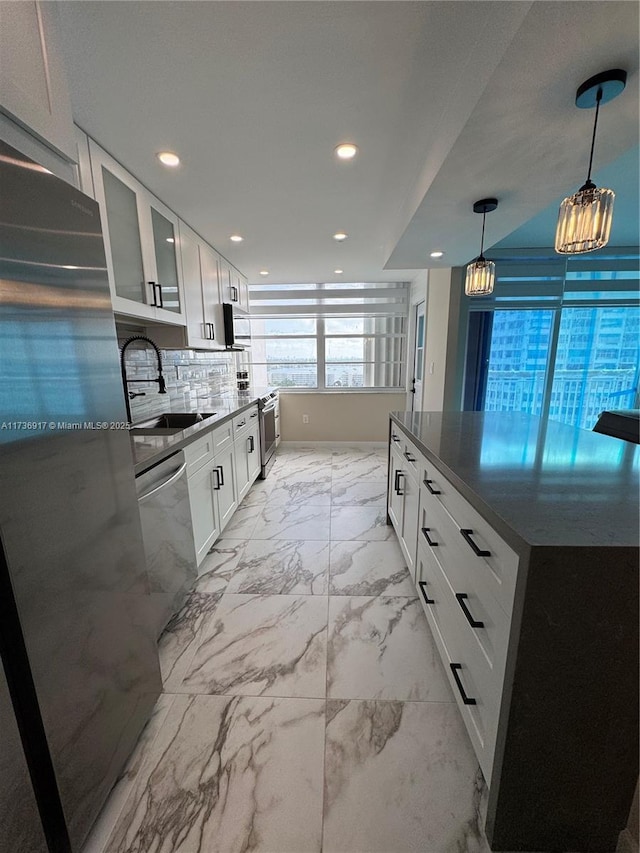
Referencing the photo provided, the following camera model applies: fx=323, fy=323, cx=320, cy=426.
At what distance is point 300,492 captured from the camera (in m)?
3.44

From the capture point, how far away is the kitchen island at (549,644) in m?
0.72

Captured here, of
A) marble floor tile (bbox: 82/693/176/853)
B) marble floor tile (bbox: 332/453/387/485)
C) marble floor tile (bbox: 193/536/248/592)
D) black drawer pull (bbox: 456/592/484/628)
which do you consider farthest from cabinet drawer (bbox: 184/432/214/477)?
marble floor tile (bbox: 332/453/387/485)

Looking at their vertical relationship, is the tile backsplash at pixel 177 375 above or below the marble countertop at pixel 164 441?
above

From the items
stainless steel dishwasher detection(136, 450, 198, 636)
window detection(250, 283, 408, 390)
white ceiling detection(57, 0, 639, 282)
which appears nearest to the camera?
white ceiling detection(57, 0, 639, 282)

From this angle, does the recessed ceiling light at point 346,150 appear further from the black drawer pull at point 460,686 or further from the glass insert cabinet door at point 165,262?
the black drawer pull at point 460,686

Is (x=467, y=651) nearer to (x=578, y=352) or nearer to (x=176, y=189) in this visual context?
(x=176, y=189)

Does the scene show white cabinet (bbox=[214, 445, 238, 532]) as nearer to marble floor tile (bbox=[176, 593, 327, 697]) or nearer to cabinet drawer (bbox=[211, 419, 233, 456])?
cabinet drawer (bbox=[211, 419, 233, 456])

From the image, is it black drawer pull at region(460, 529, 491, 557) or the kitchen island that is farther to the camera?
black drawer pull at region(460, 529, 491, 557)

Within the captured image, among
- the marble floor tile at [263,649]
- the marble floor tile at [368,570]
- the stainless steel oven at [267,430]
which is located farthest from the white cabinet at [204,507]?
the stainless steel oven at [267,430]

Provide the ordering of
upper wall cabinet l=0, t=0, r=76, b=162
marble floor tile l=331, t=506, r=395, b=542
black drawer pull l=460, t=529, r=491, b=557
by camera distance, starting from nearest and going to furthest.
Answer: upper wall cabinet l=0, t=0, r=76, b=162, black drawer pull l=460, t=529, r=491, b=557, marble floor tile l=331, t=506, r=395, b=542

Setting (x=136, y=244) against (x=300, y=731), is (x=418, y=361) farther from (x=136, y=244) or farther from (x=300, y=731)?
(x=300, y=731)

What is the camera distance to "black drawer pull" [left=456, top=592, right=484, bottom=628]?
0.99 meters

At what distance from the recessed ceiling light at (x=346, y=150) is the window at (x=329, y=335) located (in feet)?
10.5

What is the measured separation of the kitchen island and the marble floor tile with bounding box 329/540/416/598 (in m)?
0.81
